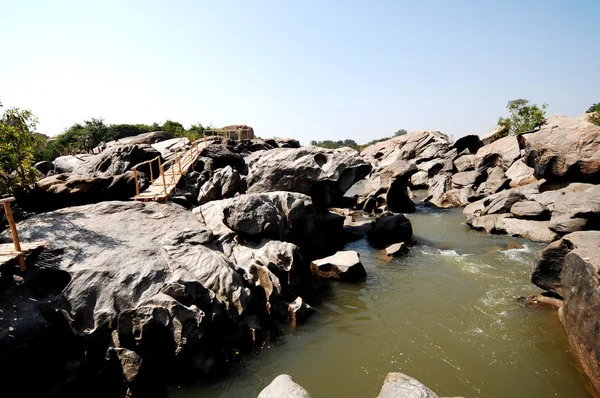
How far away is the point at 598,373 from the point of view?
671 cm

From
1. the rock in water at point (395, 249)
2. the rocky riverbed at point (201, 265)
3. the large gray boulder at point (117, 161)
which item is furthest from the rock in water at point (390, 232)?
the large gray boulder at point (117, 161)

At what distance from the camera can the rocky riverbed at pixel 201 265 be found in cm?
718

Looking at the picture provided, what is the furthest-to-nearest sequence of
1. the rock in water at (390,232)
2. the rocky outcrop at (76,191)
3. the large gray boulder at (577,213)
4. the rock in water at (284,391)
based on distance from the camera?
the rock in water at (390,232) → the large gray boulder at (577,213) → the rocky outcrop at (76,191) → the rock in water at (284,391)

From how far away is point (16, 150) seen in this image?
1097cm

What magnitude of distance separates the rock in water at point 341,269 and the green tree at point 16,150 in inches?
450

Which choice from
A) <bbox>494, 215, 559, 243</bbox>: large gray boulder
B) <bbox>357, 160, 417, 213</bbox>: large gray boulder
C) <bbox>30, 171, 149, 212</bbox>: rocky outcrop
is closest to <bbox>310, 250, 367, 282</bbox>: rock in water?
<bbox>30, 171, 149, 212</bbox>: rocky outcrop

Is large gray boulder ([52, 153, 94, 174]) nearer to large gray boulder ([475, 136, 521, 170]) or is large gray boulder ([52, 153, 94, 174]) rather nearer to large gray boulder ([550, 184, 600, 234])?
large gray boulder ([550, 184, 600, 234])

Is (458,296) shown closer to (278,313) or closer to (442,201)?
(278,313)

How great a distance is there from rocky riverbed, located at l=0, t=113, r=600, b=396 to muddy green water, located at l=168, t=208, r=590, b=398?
1.86 ft

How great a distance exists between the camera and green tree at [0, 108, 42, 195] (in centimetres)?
1050

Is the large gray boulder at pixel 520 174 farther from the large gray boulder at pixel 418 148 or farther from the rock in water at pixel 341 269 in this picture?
the rock in water at pixel 341 269

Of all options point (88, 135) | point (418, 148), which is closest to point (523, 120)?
point (418, 148)

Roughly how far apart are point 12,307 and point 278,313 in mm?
6615

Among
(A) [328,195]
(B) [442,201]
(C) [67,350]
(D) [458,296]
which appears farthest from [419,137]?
(C) [67,350]
